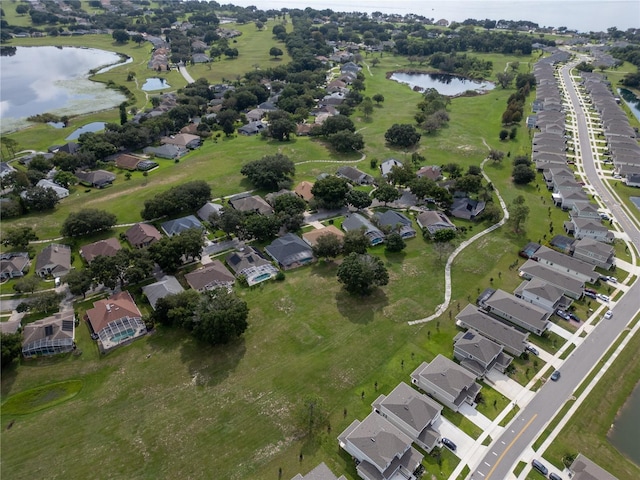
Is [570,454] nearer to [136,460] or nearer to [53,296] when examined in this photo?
[136,460]

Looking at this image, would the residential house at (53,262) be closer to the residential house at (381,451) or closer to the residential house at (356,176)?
the residential house at (381,451)

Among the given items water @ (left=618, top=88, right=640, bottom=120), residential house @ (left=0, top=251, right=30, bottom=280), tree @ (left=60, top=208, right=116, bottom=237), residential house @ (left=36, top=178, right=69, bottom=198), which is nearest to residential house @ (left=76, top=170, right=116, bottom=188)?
residential house @ (left=36, top=178, right=69, bottom=198)

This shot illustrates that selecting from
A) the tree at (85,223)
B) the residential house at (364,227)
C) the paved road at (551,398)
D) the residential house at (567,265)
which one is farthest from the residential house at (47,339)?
the residential house at (567,265)

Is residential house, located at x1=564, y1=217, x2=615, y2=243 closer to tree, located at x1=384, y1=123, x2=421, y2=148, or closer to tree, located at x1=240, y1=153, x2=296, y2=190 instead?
tree, located at x1=384, y1=123, x2=421, y2=148

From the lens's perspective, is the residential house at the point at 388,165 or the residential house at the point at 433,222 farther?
the residential house at the point at 388,165

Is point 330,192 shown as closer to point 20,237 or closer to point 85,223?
point 85,223

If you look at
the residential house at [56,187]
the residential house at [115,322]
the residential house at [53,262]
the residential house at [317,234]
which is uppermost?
the residential house at [317,234]
